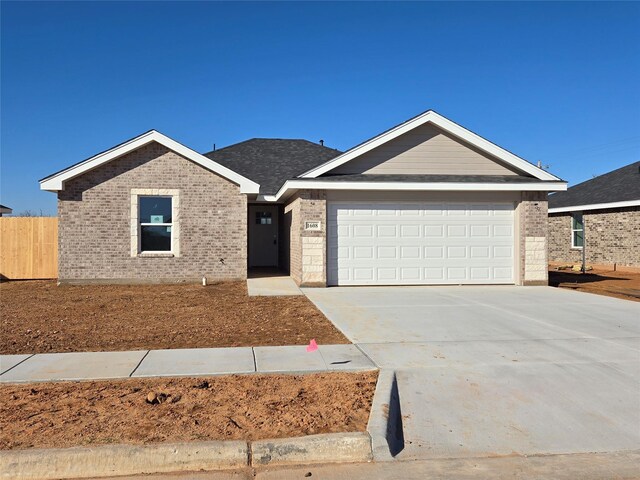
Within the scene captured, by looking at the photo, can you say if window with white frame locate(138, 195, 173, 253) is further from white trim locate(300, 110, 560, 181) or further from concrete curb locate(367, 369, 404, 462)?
concrete curb locate(367, 369, 404, 462)

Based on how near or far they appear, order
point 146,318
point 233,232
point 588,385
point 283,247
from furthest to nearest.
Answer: point 283,247, point 233,232, point 146,318, point 588,385

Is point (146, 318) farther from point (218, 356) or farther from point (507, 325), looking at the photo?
point (507, 325)

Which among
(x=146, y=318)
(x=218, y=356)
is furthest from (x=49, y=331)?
(x=218, y=356)

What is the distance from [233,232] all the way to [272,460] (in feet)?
39.5

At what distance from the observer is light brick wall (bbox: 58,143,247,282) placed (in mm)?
14961

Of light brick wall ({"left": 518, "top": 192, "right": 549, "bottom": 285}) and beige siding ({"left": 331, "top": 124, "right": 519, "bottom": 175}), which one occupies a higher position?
beige siding ({"left": 331, "top": 124, "right": 519, "bottom": 175})

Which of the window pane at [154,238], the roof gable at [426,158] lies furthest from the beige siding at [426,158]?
the window pane at [154,238]

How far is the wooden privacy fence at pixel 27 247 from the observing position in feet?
54.1

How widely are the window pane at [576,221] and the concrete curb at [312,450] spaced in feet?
79.9

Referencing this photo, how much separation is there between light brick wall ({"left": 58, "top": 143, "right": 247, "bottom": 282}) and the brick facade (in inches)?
655

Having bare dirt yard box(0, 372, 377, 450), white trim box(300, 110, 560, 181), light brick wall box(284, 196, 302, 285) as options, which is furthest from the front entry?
bare dirt yard box(0, 372, 377, 450)

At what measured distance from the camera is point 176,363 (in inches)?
252

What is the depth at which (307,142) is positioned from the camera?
24.8 m

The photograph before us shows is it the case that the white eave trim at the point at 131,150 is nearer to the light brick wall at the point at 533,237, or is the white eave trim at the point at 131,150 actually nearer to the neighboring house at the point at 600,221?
the light brick wall at the point at 533,237
